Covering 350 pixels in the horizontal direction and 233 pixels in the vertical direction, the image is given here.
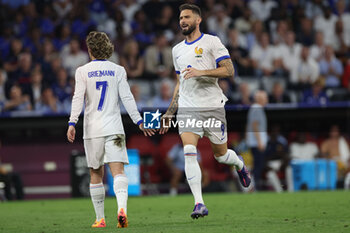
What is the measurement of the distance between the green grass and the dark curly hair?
75.6 inches

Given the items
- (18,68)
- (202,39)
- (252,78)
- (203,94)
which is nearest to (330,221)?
(203,94)

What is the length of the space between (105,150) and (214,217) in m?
1.96

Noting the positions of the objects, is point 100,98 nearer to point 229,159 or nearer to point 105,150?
point 105,150

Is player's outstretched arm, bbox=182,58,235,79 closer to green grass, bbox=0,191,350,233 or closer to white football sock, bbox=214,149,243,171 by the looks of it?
white football sock, bbox=214,149,243,171

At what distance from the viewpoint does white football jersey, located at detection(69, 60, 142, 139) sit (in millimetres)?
7711

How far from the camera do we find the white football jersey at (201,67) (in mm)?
8375

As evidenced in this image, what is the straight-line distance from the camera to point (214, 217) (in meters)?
8.91

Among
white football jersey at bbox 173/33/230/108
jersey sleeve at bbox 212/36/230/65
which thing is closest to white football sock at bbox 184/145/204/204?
white football jersey at bbox 173/33/230/108

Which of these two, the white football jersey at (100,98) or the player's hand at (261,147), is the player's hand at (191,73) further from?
the player's hand at (261,147)

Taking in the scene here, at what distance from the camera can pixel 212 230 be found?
7.01 metres

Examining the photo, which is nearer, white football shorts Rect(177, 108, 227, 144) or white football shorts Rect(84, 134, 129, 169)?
white football shorts Rect(84, 134, 129, 169)

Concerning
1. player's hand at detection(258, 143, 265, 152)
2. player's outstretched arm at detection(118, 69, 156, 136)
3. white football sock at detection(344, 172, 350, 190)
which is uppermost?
player's outstretched arm at detection(118, 69, 156, 136)

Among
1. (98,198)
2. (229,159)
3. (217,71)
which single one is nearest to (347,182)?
(229,159)

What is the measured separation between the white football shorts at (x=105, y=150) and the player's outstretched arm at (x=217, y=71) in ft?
3.53
